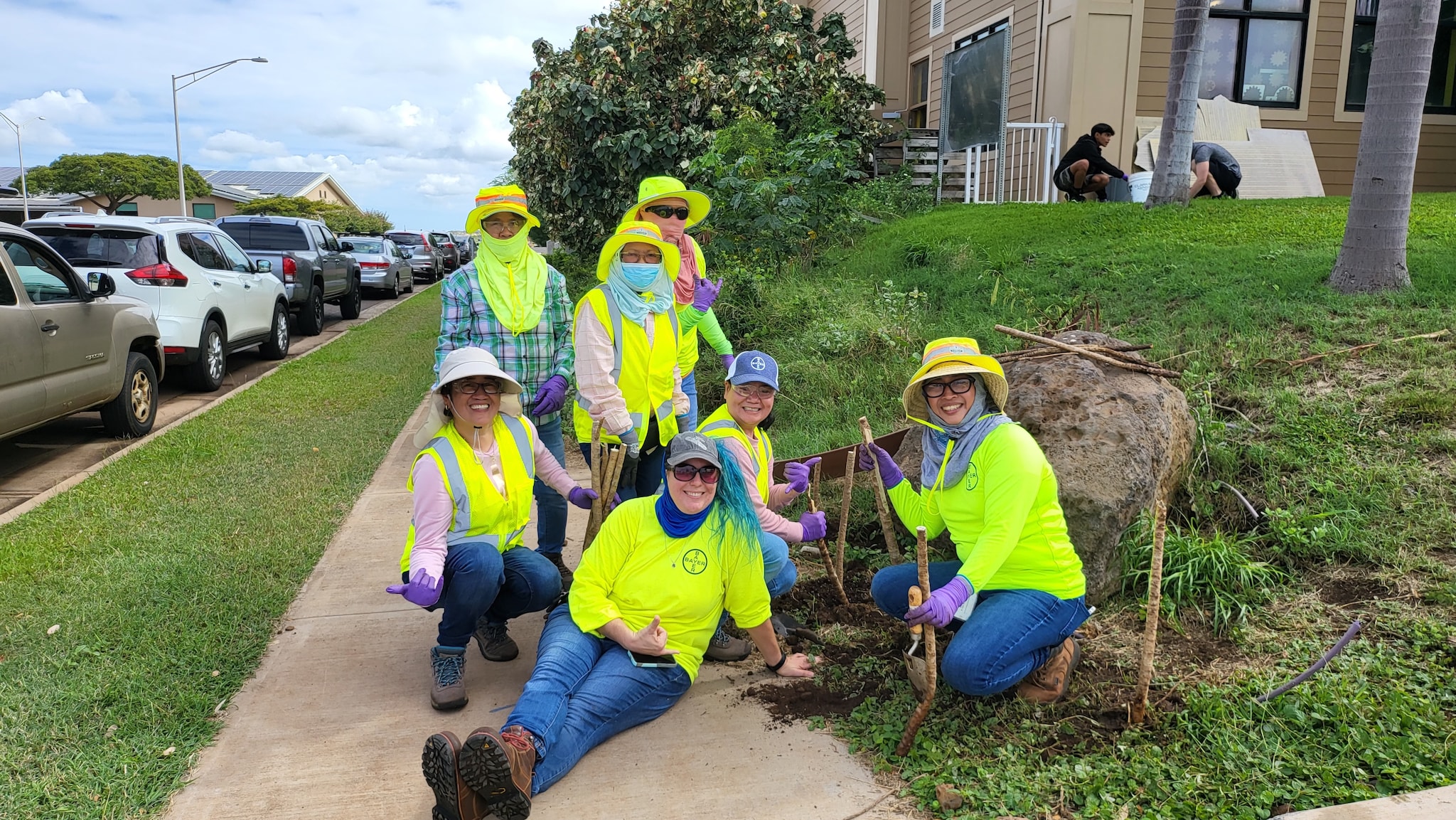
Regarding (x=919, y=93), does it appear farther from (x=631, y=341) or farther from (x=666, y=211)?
(x=631, y=341)

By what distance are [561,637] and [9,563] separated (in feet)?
11.2

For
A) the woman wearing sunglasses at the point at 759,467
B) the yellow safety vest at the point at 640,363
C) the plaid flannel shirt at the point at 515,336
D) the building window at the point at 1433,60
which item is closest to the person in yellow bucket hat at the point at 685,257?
the yellow safety vest at the point at 640,363

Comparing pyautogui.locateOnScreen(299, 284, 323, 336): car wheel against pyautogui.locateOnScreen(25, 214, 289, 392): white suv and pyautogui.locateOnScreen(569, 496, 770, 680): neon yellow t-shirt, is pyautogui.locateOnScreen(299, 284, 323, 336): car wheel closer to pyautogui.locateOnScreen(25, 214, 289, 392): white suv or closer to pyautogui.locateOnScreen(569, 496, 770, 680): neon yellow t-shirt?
pyautogui.locateOnScreen(25, 214, 289, 392): white suv

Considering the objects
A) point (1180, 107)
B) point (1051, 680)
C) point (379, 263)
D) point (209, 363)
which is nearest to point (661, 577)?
point (1051, 680)

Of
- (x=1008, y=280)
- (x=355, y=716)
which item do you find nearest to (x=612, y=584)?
(x=355, y=716)

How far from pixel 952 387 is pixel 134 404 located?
7.11m

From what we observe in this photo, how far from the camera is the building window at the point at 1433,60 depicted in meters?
12.6

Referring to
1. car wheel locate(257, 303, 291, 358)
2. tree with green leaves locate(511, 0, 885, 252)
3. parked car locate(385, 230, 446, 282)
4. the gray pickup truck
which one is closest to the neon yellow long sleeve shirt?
tree with green leaves locate(511, 0, 885, 252)

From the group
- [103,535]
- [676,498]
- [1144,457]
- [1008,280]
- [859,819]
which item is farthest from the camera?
[1008,280]

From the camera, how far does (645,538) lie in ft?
11.0

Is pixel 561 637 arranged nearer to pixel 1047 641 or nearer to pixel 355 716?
pixel 355 716

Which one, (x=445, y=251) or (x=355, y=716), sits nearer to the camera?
(x=355, y=716)

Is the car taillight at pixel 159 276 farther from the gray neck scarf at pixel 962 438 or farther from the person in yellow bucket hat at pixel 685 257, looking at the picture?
the gray neck scarf at pixel 962 438

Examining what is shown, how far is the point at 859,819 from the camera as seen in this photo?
2.90 m
